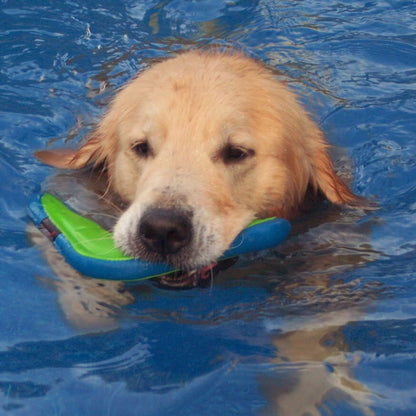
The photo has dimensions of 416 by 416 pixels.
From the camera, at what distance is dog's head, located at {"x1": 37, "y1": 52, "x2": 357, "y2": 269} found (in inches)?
143

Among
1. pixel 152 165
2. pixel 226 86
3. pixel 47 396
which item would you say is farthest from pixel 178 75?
pixel 47 396

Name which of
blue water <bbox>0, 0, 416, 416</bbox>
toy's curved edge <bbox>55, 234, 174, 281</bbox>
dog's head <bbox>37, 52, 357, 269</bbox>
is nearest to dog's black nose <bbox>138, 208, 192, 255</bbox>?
dog's head <bbox>37, 52, 357, 269</bbox>

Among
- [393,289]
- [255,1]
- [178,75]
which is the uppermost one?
[178,75]

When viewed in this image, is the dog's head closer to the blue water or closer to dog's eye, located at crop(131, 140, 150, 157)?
dog's eye, located at crop(131, 140, 150, 157)

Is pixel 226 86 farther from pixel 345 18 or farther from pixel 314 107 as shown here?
pixel 345 18

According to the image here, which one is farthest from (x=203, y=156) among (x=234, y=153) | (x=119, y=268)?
(x=119, y=268)

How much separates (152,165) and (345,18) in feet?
14.7

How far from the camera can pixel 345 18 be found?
7.74 metres

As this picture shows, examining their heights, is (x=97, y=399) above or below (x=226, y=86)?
below

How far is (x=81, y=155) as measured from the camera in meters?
5.12

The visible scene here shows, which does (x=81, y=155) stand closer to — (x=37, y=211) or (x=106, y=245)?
(x=37, y=211)

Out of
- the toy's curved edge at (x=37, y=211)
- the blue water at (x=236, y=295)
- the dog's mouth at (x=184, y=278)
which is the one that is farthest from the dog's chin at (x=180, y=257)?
the toy's curved edge at (x=37, y=211)

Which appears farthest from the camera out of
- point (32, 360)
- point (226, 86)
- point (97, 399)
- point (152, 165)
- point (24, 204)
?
point (24, 204)

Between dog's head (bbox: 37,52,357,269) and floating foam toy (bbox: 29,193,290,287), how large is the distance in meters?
0.08
